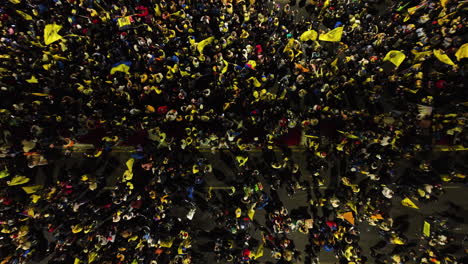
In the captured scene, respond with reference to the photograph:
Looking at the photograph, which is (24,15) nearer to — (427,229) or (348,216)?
(348,216)

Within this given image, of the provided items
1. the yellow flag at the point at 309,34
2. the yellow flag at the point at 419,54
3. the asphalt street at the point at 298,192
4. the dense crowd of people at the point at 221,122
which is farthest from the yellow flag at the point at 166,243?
the yellow flag at the point at 419,54

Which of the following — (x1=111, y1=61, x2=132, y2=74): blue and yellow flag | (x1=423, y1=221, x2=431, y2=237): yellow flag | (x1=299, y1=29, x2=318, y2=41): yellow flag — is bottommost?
(x1=423, y1=221, x2=431, y2=237): yellow flag

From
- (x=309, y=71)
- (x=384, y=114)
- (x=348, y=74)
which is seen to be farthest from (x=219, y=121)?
(x=384, y=114)

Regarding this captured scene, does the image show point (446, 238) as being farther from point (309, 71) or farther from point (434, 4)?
point (434, 4)

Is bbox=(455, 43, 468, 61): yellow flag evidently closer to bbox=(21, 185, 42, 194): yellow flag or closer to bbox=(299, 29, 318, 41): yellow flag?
bbox=(299, 29, 318, 41): yellow flag

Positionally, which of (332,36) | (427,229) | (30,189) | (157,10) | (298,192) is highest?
(157,10)

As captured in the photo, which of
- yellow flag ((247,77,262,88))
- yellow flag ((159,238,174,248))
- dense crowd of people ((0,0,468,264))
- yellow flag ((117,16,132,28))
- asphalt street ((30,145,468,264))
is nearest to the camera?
yellow flag ((159,238,174,248))

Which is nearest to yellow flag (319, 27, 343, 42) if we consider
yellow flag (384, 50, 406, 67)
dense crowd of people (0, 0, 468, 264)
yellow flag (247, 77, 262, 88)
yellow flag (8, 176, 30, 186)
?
dense crowd of people (0, 0, 468, 264)

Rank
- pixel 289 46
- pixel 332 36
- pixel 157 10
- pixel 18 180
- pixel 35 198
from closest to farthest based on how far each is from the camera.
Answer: pixel 35 198, pixel 18 180, pixel 332 36, pixel 157 10, pixel 289 46

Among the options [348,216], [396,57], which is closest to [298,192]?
[348,216]
